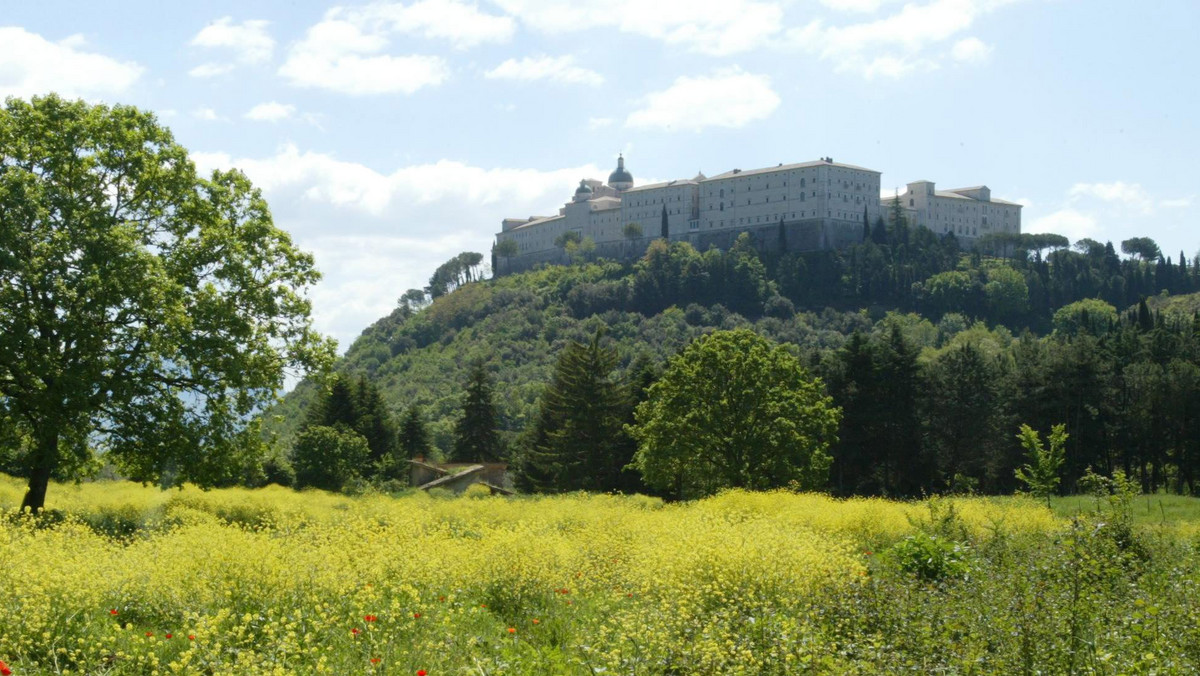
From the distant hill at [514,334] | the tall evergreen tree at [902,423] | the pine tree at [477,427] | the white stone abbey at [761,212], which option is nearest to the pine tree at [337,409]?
the pine tree at [477,427]

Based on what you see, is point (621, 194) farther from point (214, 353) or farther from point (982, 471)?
point (214, 353)

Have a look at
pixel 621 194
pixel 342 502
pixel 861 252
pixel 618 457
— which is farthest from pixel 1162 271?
pixel 342 502

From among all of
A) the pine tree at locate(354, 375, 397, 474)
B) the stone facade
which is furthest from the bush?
the stone facade

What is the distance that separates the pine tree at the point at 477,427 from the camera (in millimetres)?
67312

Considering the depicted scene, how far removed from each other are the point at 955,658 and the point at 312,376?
1670 centimetres

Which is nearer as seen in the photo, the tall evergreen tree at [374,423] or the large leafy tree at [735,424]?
the large leafy tree at [735,424]

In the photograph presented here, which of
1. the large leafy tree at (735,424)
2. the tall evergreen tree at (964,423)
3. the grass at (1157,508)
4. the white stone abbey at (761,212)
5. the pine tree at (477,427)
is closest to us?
the grass at (1157,508)

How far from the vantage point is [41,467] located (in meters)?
20.0

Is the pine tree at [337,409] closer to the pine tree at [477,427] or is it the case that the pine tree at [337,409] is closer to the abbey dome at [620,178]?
the pine tree at [477,427]

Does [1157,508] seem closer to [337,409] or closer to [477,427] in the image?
[337,409]

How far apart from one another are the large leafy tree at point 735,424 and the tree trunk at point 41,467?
2178cm

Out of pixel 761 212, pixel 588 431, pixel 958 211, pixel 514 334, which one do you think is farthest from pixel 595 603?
pixel 958 211

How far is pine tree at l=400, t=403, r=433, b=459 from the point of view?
67.9 metres

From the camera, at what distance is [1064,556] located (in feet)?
36.8
